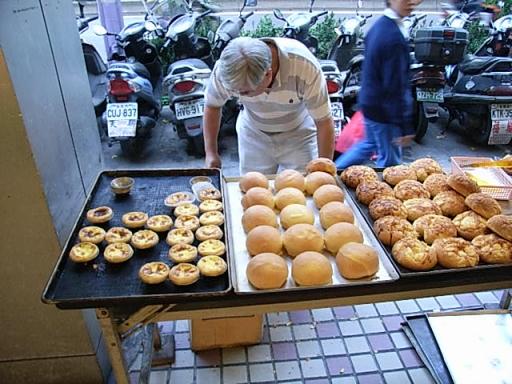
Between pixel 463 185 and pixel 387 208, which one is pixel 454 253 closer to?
pixel 387 208

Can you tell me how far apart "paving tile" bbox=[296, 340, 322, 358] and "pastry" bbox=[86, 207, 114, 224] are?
138cm

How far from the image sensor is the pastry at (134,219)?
1721 millimetres

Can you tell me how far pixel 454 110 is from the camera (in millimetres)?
5066

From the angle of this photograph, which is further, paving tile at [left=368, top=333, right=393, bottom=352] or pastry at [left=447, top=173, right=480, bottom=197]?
paving tile at [left=368, top=333, right=393, bottom=352]

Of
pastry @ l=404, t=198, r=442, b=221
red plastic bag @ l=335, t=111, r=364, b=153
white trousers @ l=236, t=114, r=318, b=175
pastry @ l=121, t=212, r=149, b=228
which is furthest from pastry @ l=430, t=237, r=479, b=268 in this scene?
red plastic bag @ l=335, t=111, r=364, b=153

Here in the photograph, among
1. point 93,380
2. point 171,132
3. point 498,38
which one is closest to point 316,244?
point 93,380

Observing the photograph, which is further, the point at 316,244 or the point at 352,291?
the point at 316,244

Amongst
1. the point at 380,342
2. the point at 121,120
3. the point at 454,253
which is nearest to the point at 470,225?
the point at 454,253

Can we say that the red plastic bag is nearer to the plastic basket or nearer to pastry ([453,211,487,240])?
the plastic basket

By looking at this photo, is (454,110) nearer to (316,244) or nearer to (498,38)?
(498,38)

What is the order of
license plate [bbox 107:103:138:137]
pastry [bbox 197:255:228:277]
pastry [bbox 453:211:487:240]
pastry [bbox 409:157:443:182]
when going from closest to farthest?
1. pastry [bbox 197:255:228:277]
2. pastry [bbox 453:211:487:240]
3. pastry [bbox 409:157:443:182]
4. license plate [bbox 107:103:138:137]

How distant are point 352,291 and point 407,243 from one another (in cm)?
28

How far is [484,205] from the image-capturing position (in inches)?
69.2

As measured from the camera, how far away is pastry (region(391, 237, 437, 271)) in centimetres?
151
